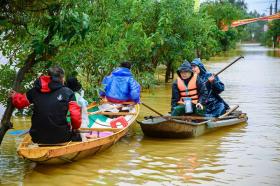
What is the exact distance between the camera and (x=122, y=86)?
39.7 ft

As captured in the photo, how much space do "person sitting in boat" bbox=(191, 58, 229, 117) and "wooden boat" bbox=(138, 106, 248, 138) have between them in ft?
2.89

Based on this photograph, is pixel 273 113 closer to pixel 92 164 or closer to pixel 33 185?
pixel 92 164

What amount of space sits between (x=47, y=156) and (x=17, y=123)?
5500mm

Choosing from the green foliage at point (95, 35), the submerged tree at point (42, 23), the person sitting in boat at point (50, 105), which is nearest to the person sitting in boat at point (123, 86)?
the green foliage at point (95, 35)

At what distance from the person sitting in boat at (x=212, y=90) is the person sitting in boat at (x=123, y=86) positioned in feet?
4.74

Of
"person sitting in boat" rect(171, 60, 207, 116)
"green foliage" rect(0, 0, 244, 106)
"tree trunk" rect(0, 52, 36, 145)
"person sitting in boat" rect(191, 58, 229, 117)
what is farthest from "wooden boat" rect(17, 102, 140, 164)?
"person sitting in boat" rect(191, 58, 229, 117)

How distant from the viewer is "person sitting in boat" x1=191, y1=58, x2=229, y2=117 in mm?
12500

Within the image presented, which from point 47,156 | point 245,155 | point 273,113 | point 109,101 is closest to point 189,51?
point 273,113

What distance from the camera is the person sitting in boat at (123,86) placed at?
39.5 feet

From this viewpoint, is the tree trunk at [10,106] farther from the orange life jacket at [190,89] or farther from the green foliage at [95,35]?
the orange life jacket at [190,89]

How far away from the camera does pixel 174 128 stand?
1106cm

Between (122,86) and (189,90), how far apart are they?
58.7 inches

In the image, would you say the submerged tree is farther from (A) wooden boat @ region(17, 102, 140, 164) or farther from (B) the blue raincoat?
(B) the blue raincoat

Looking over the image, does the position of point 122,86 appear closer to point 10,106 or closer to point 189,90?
point 189,90
